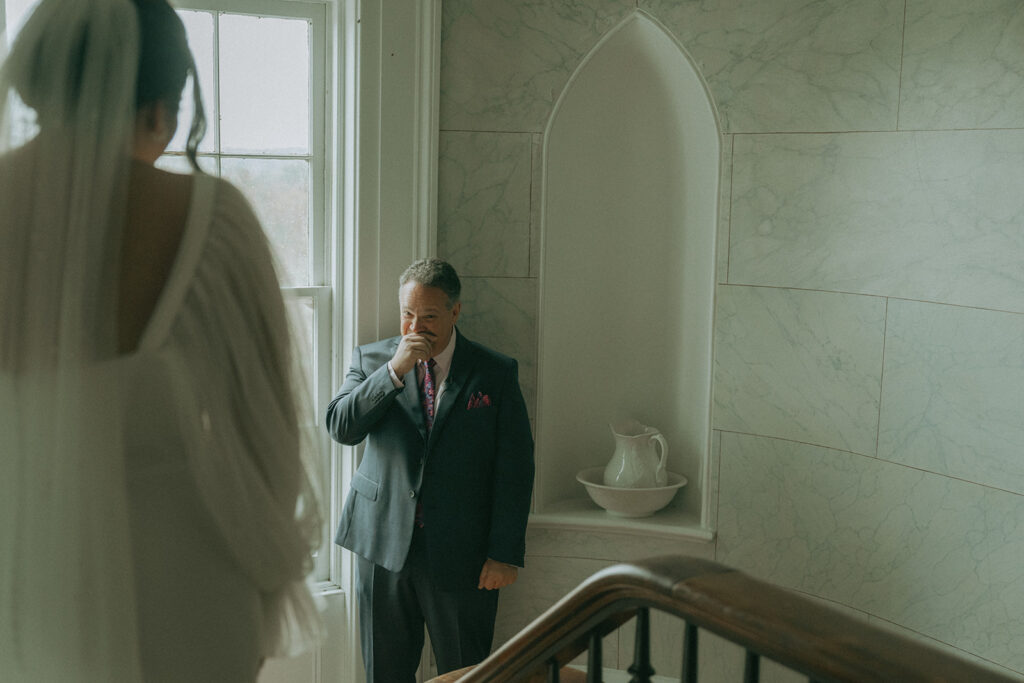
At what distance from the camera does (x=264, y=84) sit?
319 cm

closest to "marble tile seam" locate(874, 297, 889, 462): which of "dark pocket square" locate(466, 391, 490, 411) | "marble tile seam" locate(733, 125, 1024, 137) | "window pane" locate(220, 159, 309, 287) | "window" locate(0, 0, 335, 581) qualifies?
"marble tile seam" locate(733, 125, 1024, 137)

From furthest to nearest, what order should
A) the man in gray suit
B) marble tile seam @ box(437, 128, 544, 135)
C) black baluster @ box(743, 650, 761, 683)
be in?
1. marble tile seam @ box(437, 128, 544, 135)
2. the man in gray suit
3. black baluster @ box(743, 650, 761, 683)

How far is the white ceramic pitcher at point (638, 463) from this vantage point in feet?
11.5

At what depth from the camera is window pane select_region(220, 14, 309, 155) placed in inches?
123

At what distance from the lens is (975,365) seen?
113 inches

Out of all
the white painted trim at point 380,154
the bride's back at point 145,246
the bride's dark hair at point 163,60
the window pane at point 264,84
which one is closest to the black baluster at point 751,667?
the bride's back at point 145,246

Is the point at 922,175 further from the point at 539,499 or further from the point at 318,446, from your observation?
the point at 318,446

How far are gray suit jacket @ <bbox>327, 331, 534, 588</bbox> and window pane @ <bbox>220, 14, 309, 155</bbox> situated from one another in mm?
896

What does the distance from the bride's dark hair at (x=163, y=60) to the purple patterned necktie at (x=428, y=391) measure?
1.86 m

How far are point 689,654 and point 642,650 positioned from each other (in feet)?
0.27

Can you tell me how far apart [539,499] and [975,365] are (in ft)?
5.25

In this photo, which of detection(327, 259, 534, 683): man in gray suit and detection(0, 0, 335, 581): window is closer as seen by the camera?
detection(327, 259, 534, 683): man in gray suit

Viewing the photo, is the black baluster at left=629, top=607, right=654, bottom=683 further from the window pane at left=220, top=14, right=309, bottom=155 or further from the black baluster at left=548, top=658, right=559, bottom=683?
the window pane at left=220, top=14, right=309, bottom=155

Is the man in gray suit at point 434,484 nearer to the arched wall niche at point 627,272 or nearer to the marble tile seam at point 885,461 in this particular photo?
the arched wall niche at point 627,272
